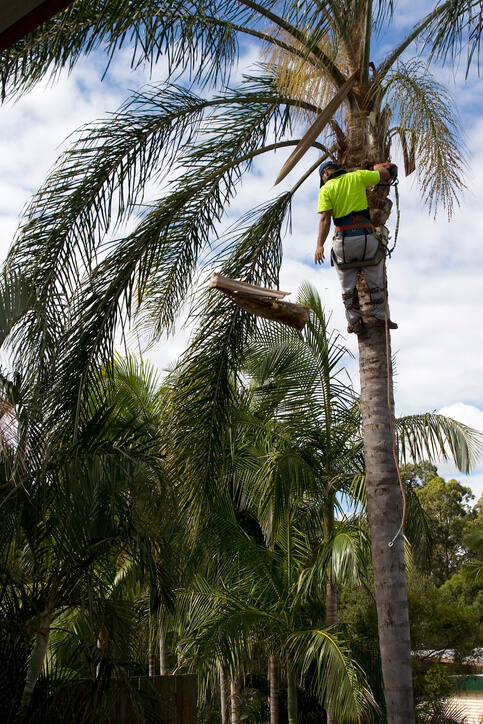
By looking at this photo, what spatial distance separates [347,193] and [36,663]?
184 inches

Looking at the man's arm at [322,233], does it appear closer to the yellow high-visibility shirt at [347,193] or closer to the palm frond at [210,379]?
the yellow high-visibility shirt at [347,193]

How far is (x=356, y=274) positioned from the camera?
6605 millimetres

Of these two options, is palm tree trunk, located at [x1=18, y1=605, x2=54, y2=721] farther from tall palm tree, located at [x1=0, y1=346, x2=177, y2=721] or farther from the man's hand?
the man's hand

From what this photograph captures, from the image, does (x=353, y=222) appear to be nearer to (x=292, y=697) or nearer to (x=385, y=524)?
(x=385, y=524)

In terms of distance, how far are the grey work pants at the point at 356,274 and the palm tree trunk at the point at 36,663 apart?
3658 millimetres

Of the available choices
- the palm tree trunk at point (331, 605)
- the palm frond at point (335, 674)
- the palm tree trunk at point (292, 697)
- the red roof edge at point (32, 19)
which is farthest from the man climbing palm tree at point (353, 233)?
the palm tree trunk at point (292, 697)

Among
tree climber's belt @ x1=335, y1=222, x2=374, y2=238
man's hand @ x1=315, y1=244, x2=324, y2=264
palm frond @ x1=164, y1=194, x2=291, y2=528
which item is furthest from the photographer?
palm frond @ x1=164, y1=194, x2=291, y2=528

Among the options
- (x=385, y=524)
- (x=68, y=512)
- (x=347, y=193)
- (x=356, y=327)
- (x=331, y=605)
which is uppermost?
(x=347, y=193)

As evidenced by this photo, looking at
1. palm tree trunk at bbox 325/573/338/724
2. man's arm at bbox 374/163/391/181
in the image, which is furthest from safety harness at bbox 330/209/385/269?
palm tree trunk at bbox 325/573/338/724

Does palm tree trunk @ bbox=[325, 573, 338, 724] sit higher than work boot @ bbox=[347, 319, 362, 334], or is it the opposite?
work boot @ bbox=[347, 319, 362, 334]

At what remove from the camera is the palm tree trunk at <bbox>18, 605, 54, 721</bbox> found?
6.18 m

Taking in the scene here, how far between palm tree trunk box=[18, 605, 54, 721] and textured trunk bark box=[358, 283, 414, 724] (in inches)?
109

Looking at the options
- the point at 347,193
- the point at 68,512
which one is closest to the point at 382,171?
the point at 347,193

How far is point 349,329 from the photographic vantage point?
6.78 m
